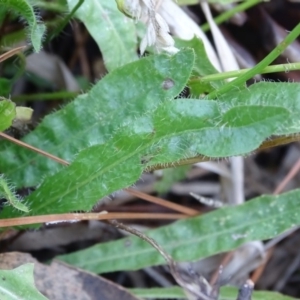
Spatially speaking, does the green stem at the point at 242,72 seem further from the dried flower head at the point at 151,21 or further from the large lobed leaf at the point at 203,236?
the large lobed leaf at the point at 203,236

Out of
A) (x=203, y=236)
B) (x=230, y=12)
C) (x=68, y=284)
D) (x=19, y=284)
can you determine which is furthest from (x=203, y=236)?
(x=230, y=12)

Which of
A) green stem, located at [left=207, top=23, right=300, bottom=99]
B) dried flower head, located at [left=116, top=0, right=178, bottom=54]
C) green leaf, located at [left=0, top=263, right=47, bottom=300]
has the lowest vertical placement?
green leaf, located at [left=0, top=263, right=47, bottom=300]

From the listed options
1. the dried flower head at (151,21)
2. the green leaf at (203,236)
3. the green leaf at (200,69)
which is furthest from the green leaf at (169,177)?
the dried flower head at (151,21)

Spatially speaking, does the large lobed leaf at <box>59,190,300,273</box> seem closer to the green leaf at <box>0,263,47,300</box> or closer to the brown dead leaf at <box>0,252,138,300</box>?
the brown dead leaf at <box>0,252,138,300</box>

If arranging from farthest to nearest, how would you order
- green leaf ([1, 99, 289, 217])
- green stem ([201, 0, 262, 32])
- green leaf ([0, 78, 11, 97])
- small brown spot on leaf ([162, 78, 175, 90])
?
green stem ([201, 0, 262, 32])
green leaf ([0, 78, 11, 97])
small brown spot on leaf ([162, 78, 175, 90])
green leaf ([1, 99, 289, 217])

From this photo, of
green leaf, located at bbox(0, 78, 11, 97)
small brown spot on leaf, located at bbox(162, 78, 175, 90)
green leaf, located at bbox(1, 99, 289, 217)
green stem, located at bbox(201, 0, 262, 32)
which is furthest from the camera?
green stem, located at bbox(201, 0, 262, 32)

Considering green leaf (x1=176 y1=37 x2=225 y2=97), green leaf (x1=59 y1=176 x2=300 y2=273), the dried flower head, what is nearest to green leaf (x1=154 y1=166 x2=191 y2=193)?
green leaf (x1=59 y1=176 x2=300 y2=273)

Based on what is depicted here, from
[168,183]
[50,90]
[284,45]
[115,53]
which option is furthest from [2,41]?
[284,45]
